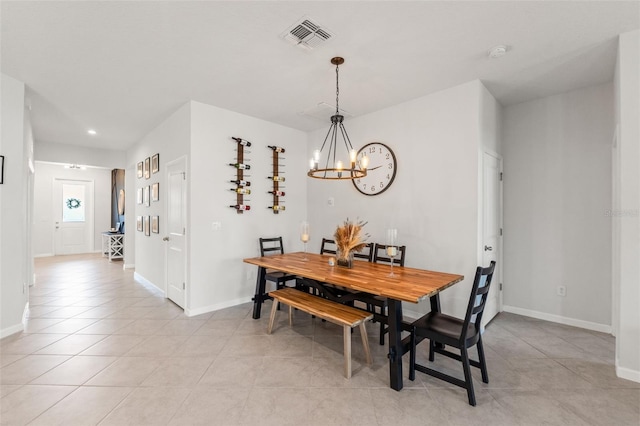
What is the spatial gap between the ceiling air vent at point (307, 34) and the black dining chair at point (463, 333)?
2052 millimetres

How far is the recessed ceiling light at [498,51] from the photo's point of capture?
2.40 m

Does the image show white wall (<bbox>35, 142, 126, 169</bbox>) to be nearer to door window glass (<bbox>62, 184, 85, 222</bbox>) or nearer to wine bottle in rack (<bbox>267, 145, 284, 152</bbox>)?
door window glass (<bbox>62, 184, 85, 222</bbox>)

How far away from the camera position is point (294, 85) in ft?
10.3

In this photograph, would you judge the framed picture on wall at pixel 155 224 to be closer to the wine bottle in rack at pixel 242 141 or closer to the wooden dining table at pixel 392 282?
the wine bottle in rack at pixel 242 141

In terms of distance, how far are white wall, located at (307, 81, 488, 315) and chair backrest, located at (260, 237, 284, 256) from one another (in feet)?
4.24

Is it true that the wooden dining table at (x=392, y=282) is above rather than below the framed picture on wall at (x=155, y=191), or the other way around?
below

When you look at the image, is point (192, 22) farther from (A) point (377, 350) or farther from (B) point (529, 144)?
(B) point (529, 144)

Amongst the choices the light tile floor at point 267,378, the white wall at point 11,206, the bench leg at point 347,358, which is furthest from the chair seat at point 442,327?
the white wall at point 11,206

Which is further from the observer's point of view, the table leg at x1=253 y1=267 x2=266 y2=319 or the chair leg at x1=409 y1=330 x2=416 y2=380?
the table leg at x1=253 y1=267 x2=266 y2=319

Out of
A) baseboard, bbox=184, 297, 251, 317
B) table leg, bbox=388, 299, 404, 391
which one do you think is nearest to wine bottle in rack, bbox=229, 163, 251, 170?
baseboard, bbox=184, 297, 251, 317

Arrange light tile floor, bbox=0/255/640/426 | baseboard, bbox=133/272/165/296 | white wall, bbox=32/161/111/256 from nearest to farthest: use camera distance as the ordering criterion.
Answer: light tile floor, bbox=0/255/640/426, baseboard, bbox=133/272/165/296, white wall, bbox=32/161/111/256

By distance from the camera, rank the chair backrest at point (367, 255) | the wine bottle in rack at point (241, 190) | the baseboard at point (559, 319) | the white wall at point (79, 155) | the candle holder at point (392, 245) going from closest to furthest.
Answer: the candle holder at point (392, 245), the baseboard at point (559, 319), the chair backrest at point (367, 255), the wine bottle in rack at point (241, 190), the white wall at point (79, 155)

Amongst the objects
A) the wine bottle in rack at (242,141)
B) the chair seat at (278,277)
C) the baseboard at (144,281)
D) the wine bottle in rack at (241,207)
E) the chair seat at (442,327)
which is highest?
the wine bottle in rack at (242,141)

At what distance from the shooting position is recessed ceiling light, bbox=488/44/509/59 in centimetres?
240
